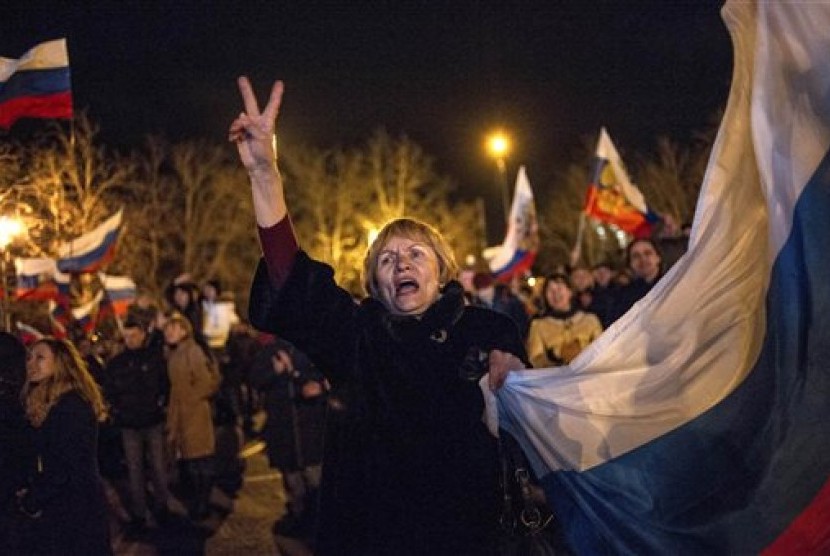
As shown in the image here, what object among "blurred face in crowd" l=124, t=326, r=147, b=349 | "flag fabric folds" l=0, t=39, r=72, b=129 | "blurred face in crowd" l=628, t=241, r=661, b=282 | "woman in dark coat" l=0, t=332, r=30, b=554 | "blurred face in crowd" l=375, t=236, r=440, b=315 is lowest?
"woman in dark coat" l=0, t=332, r=30, b=554

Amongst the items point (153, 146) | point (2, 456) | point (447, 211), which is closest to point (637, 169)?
point (447, 211)

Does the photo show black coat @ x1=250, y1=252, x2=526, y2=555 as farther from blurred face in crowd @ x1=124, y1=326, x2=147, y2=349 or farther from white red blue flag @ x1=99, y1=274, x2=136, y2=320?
white red blue flag @ x1=99, y1=274, x2=136, y2=320

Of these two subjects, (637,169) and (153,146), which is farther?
(637,169)

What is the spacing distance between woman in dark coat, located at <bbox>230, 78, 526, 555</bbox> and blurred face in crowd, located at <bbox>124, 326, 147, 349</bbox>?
5.94m

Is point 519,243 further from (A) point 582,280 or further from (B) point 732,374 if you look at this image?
(B) point 732,374

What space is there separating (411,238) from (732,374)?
3.86 feet

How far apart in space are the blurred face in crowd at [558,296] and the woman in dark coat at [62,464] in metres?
3.87

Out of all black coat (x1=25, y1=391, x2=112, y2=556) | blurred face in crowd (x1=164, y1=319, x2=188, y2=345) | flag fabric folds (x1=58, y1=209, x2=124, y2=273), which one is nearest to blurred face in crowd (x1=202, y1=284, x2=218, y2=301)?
flag fabric folds (x1=58, y1=209, x2=124, y2=273)

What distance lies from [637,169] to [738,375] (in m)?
41.2

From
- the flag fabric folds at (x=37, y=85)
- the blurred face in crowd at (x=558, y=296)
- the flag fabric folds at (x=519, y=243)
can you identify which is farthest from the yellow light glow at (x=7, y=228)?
the flag fabric folds at (x=519, y=243)

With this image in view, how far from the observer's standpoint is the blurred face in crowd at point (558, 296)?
7.18 metres

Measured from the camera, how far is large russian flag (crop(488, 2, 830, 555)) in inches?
94.9

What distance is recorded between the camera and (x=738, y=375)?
2.62 metres

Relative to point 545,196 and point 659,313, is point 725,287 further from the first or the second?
point 545,196
